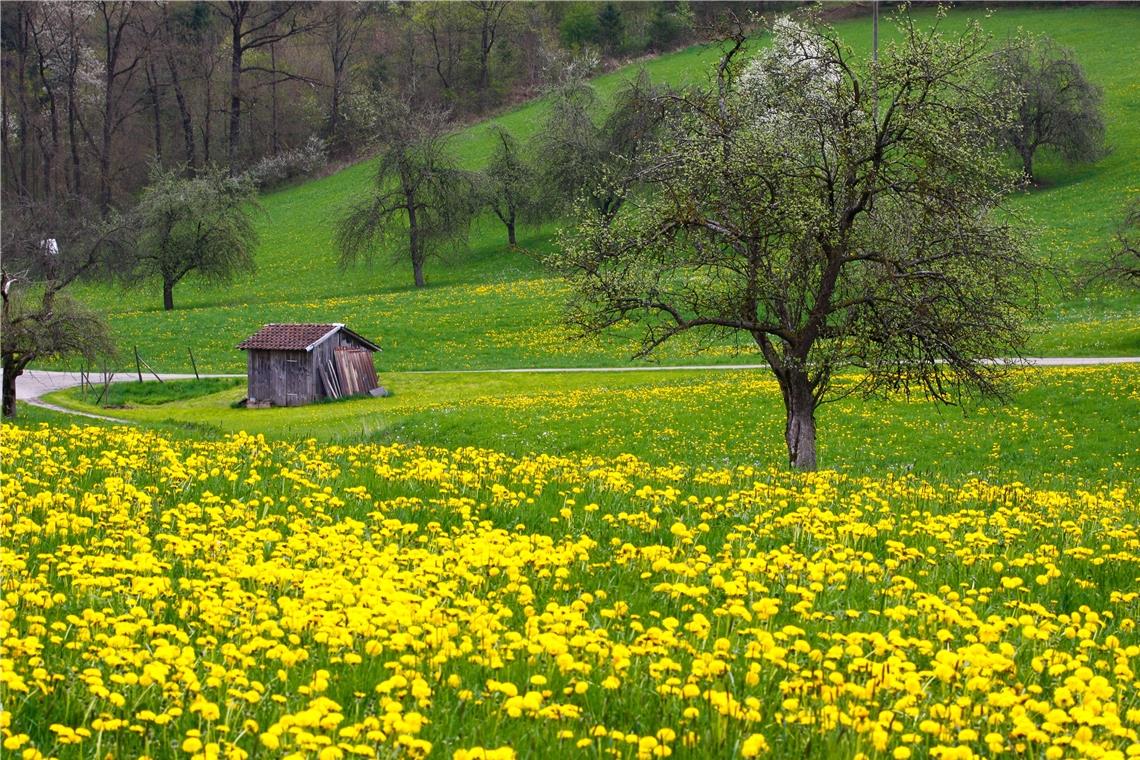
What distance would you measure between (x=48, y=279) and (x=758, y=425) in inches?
1816

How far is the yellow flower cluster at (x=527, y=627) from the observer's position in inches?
178

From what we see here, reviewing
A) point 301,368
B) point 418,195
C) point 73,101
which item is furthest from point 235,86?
point 301,368

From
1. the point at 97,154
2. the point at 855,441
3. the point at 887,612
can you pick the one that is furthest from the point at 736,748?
the point at 97,154

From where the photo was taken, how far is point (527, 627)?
17.9 ft

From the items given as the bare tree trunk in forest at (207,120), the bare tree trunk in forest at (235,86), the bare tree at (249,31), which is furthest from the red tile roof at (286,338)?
the bare tree trunk in forest at (207,120)

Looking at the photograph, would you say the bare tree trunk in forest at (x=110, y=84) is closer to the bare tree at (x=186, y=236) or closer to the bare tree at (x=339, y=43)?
the bare tree at (x=339, y=43)

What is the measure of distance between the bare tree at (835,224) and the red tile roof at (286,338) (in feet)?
94.2

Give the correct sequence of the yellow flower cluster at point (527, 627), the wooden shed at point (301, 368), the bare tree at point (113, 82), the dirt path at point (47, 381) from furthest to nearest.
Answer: the bare tree at point (113, 82)
the dirt path at point (47, 381)
the wooden shed at point (301, 368)
the yellow flower cluster at point (527, 627)

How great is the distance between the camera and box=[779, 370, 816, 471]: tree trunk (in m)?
21.3

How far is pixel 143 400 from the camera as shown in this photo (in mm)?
49312

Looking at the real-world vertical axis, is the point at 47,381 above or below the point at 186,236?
below

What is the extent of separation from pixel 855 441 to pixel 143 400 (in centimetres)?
3276

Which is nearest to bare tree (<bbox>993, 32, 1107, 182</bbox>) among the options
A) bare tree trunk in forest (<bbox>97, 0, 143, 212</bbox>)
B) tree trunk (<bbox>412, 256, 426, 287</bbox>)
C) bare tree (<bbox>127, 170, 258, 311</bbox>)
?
tree trunk (<bbox>412, 256, 426, 287</bbox>)

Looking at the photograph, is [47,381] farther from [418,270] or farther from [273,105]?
[273,105]
